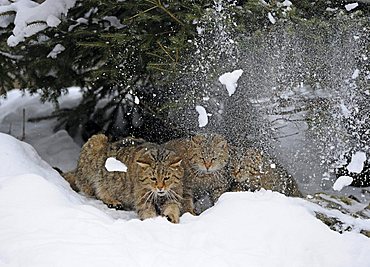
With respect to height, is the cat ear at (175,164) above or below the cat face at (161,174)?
above

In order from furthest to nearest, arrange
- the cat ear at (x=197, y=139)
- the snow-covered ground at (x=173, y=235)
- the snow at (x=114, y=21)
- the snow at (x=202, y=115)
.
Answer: the snow at (x=114, y=21), the snow at (x=202, y=115), the cat ear at (x=197, y=139), the snow-covered ground at (x=173, y=235)

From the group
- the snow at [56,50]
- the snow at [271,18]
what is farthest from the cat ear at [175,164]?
the snow at [56,50]

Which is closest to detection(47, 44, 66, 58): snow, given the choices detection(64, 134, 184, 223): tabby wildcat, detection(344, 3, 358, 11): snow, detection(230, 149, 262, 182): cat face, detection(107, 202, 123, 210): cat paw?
detection(64, 134, 184, 223): tabby wildcat

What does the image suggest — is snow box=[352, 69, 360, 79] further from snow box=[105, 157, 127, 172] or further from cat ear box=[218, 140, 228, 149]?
snow box=[105, 157, 127, 172]

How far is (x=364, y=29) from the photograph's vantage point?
5398mm

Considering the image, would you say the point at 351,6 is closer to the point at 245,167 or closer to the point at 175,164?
the point at 245,167

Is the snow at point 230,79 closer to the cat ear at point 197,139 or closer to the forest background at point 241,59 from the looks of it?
the forest background at point 241,59

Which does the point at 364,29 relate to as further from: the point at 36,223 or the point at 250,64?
the point at 36,223

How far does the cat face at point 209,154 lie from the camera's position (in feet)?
17.2

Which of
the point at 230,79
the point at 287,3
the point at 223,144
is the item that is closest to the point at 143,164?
the point at 223,144

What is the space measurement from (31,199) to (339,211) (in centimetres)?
236

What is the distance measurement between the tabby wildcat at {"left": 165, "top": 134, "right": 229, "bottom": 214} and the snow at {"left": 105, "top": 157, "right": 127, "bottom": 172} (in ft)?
1.75

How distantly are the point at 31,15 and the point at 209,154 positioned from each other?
7.40 ft

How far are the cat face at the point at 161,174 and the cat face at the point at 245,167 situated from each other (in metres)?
0.56
